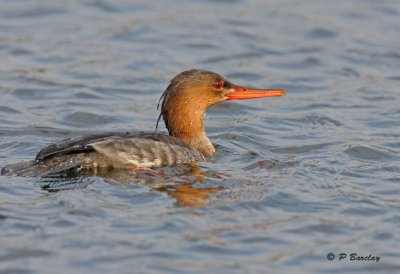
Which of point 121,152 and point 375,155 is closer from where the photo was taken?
point 121,152

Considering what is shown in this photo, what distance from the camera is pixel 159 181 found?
10.3 meters

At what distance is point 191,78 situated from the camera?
11.7 m

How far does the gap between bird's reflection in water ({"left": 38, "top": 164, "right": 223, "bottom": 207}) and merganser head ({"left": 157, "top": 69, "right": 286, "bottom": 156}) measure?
3.40 feet

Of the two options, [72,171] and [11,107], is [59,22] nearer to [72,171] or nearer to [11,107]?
[11,107]

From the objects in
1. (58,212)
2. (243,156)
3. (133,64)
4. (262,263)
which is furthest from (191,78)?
(133,64)

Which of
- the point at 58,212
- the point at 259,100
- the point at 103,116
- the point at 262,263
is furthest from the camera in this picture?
the point at 259,100

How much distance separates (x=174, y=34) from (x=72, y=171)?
8325 mm

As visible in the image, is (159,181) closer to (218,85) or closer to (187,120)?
(187,120)

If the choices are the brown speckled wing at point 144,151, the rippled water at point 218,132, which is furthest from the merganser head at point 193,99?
the brown speckled wing at point 144,151

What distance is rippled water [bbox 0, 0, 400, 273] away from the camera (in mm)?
8359

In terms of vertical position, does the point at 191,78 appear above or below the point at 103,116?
above

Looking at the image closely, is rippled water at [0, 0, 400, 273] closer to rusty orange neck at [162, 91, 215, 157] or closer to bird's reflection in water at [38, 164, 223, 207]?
bird's reflection in water at [38, 164, 223, 207]
